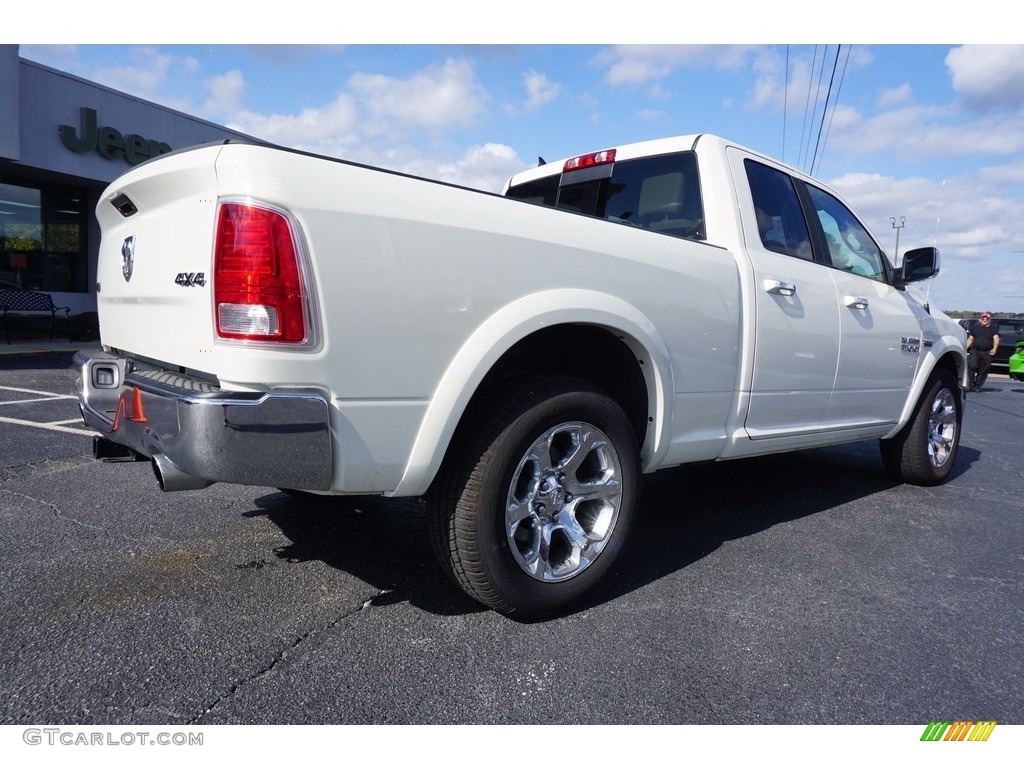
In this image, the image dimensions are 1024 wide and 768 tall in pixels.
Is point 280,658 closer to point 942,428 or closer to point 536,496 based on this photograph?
point 536,496

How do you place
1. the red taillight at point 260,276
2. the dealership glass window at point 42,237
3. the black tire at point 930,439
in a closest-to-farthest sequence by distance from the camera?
the red taillight at point 260,276 < the black tire at point 930,439 < the dealership glass window at point 42,237

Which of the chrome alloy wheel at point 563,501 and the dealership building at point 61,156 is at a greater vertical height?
the dealership building at point 61,156

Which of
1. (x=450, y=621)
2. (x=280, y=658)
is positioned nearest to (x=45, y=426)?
(x=280, y=658)

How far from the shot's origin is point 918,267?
441cm

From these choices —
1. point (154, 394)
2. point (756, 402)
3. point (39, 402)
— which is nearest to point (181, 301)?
point (154, 394)

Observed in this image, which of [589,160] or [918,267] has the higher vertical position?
[589,160]

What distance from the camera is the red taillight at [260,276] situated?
186 centimetres

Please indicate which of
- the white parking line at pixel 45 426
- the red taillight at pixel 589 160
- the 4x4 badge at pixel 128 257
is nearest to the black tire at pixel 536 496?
the 4x4 badge at pixel 128 257

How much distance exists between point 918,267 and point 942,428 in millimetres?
1354

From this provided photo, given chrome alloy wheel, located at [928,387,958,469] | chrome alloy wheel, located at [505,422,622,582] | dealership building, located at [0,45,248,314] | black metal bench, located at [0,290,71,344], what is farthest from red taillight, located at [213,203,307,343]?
black metal bench, located at [0,290,71,344]

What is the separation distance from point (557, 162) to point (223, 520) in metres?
2.72

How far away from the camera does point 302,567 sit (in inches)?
112
